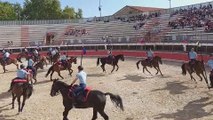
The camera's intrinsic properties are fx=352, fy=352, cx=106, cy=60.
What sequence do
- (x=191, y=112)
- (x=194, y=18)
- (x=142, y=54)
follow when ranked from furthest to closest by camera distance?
(x=194, y=18) → (x=142, y=54) → (x=191, y=112)

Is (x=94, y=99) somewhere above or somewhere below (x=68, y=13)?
below

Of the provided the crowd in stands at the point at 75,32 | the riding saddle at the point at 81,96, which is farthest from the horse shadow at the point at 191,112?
the crowd in stands at the point at 75,32

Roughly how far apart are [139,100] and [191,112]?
154 inches

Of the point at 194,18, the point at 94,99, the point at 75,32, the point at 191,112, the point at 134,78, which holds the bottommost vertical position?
the point at 191,112

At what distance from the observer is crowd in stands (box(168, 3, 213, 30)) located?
148 ft

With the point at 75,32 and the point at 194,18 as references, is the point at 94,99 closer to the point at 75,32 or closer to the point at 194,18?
the point at 194,18

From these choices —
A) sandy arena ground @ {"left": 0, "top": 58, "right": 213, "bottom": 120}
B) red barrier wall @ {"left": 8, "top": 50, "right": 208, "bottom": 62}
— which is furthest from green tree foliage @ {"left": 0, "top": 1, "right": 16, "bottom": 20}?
sandy arena ground @ {"left": 0, "top": 58, "right": 213, "bottom": 120}

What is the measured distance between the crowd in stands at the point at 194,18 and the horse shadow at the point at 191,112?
24667mm

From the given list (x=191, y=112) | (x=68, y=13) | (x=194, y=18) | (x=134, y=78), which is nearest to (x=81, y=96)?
(x=191, y=112)

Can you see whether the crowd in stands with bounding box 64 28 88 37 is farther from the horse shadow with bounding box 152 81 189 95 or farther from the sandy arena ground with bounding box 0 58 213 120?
the horse shadow with bounding box 152 81 189 95

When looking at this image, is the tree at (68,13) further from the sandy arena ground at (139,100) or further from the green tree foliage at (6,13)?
the sandy arena ground at (139,100)

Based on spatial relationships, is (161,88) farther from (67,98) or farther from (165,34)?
(165,34)

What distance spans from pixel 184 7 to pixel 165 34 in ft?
19.1

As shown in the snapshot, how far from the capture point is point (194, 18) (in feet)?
158
